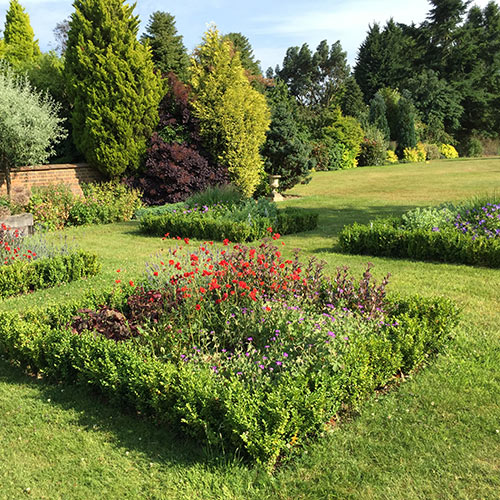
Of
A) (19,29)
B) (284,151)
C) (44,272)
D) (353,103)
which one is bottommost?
(44,272)

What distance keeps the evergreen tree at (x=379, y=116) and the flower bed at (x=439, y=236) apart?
89.0 ft

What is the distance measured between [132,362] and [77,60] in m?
12.5

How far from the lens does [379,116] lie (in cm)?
3412

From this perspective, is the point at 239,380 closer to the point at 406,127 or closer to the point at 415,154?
the point at 415,154

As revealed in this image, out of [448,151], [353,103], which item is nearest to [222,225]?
[353,103]

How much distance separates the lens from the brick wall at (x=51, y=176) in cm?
1268

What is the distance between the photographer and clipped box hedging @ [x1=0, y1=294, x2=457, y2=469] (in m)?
2.85

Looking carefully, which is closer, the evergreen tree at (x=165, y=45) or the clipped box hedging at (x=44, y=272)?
the clipped box hedging at (x=44, y=272)

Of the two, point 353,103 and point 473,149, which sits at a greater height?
point 353,103

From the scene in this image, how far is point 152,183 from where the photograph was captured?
13.9 meters

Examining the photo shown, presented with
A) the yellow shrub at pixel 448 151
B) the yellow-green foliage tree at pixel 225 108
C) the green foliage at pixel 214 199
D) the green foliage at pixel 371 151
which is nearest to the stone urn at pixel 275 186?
the yellow-green foliage tree at pixel 225 108

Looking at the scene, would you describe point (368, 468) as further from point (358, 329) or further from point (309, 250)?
point (309, 250)

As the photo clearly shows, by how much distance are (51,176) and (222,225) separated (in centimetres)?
640

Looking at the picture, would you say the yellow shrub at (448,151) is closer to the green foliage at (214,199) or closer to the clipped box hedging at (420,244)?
the green foliage at (214,199)
